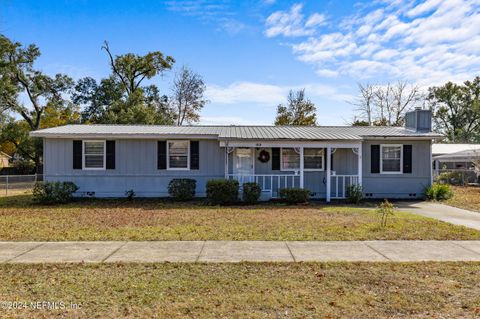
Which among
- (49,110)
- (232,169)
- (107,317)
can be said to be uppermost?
(49,110)

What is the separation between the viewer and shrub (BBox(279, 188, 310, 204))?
1430 centimetres

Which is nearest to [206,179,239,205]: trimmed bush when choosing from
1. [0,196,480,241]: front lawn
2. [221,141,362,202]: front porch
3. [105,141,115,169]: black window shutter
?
[0,196,480,241]: front lawn

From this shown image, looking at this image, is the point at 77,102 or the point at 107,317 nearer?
the point at 107,317

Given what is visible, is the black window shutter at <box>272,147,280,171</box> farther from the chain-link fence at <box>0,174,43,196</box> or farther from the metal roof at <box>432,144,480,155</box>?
the metal roof at <box>432,144,480,155</box>

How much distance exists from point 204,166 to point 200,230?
7.18 meters

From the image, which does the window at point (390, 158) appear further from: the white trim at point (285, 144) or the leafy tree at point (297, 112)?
the leafy tree at point (297, 112)

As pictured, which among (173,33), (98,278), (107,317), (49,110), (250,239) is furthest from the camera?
(49,110)

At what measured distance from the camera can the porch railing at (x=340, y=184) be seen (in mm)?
15727

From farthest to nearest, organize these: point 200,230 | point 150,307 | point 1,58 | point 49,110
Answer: point 49,110 < point 1,58 < point 200,230 < point 150,307

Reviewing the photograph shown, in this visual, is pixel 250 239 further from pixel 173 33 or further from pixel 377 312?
pixel 173 33

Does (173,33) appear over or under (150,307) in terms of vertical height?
over

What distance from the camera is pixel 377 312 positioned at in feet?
13.9

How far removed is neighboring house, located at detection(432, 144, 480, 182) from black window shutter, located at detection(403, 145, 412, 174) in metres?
12.1

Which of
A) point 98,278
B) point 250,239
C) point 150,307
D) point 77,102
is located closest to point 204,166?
point 250,239
